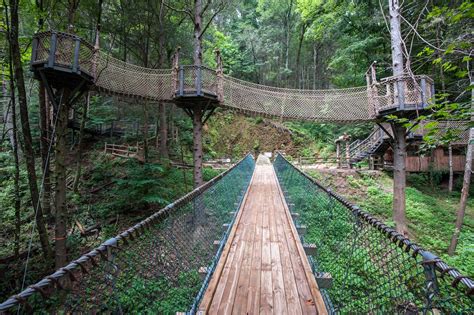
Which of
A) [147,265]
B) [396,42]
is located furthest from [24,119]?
[396,42]

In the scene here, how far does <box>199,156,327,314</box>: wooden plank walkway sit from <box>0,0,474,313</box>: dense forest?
1745mm

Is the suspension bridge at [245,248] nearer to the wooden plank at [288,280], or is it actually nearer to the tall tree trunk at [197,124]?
the wooden plank at [288,280]

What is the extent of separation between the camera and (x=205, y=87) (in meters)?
5.95

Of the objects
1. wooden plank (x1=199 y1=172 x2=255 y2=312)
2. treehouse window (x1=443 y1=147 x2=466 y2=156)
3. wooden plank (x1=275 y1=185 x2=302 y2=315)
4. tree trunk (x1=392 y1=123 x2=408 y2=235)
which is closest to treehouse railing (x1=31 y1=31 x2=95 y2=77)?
wooden plank (x1=199 y1=172 x2=255 y2=312)

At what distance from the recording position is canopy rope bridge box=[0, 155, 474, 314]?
0.98 m

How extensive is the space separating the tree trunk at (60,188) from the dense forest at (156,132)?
0.02 m

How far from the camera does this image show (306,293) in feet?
6.13

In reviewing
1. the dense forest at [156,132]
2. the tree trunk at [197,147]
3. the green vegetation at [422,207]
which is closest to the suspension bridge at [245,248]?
the tree trunk at [197,147]

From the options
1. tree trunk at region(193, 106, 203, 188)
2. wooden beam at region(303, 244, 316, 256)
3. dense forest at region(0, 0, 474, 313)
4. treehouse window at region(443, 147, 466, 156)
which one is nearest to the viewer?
wooden beam at region(303, 244, 316, 256)

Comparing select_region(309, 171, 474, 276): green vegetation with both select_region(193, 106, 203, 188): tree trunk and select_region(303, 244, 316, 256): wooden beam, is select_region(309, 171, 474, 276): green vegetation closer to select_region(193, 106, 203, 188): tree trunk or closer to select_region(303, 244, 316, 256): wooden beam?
select_region(303, 244, 316, 256): wooden beam

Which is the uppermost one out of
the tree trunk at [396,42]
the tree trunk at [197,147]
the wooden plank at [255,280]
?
the tree trunk at [396,42]

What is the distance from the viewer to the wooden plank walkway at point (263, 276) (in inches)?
68.1

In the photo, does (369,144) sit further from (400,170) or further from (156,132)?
(156,132)

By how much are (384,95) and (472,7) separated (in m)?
4.87
